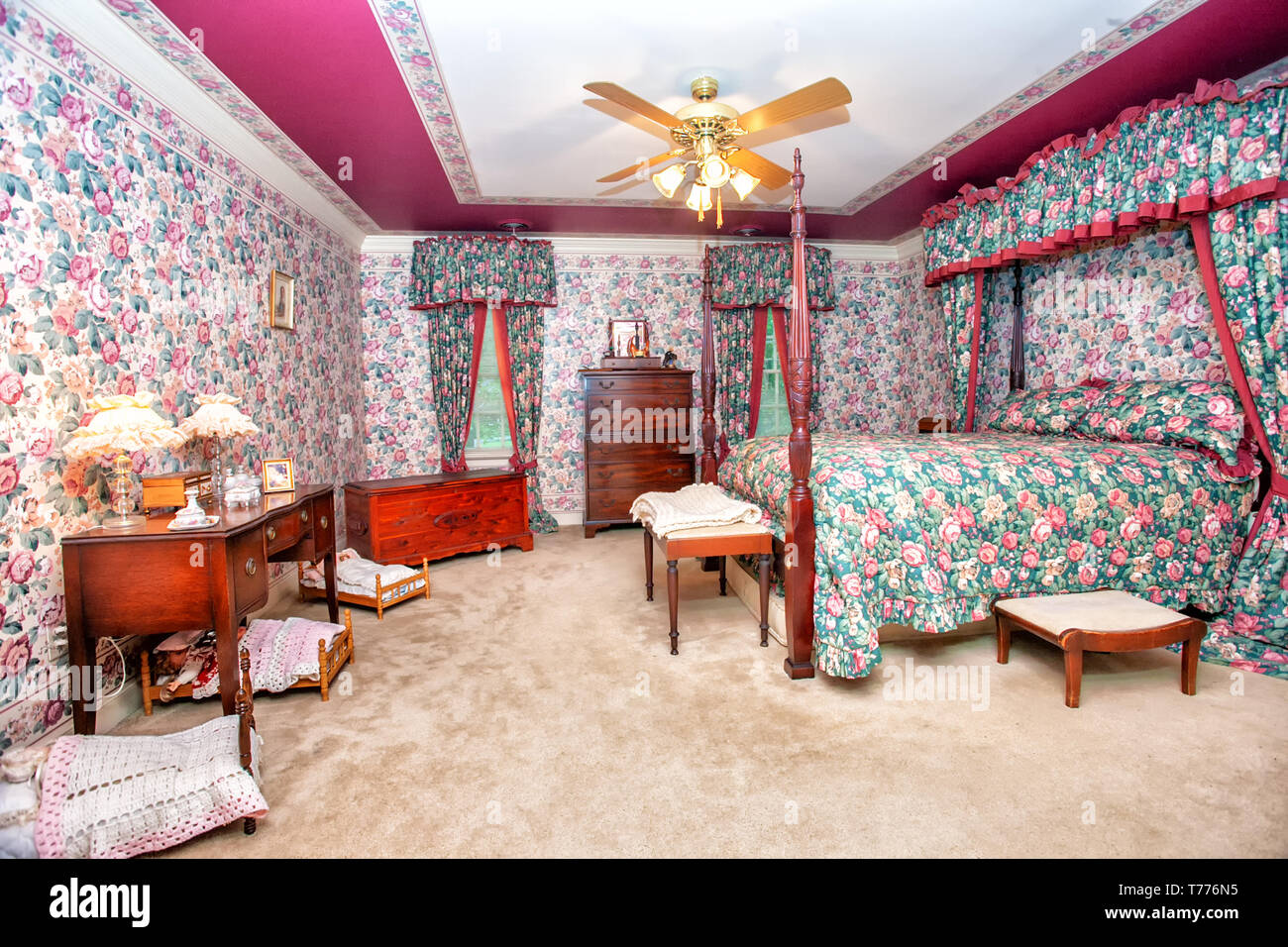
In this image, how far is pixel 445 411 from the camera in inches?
240

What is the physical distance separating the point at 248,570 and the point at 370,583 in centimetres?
159

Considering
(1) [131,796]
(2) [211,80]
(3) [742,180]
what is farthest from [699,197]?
(1) [131,796]

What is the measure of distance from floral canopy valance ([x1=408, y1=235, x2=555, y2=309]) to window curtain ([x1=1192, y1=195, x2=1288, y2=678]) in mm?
5007

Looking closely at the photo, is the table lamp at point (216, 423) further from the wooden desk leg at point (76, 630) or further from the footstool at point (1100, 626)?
the footstool at point (1100, 626)

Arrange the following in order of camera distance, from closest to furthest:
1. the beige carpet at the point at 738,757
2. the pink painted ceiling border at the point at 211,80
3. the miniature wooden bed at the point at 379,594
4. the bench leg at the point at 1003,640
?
the beige carpet at the point at 738,757 < the pink painted ceiling border at the point at 211,80 < the bench leg at the point at 1003,640 < the miniature wooden bed at the point at 379,594

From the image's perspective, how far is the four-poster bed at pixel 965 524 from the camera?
2.74 metres

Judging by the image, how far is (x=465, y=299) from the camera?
5957 mm

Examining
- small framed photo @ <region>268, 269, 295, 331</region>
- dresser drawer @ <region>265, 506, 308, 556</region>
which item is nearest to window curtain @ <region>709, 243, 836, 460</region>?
small framed photo @ <region>268, 269, 295, 331</region>

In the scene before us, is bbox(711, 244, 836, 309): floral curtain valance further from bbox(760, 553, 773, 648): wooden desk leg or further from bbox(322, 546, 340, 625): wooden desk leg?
bbox(322, 546, 340, 625): wooden desk leg

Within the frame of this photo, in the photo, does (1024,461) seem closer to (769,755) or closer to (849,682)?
(849,682)

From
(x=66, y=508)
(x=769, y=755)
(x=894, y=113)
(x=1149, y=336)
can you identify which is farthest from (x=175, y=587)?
(x=1149, y=336)

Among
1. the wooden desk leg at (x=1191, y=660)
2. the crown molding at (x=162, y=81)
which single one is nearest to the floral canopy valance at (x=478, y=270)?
the crown molding at (x=162, y=81)

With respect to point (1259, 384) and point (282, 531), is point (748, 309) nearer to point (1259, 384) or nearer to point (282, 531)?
point (1259, 384)

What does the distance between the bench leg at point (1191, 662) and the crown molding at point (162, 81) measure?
508 centimetres
